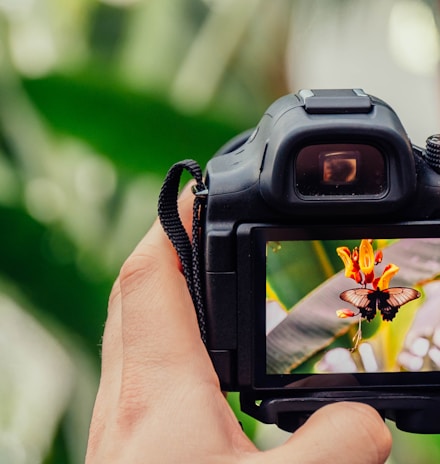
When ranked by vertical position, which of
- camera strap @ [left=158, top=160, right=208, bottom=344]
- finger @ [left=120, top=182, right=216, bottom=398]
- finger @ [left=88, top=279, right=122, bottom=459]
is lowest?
finger @ [left=88, top=279, right=122, bottom=459]

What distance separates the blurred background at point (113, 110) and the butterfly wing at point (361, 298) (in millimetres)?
697

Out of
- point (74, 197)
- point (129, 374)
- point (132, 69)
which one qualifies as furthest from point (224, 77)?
point (129, 374)

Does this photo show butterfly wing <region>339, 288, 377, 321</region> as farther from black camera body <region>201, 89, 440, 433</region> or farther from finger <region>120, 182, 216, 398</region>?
finger <region>120, 182, 216, 398</region>

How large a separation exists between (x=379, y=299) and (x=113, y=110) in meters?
0.80

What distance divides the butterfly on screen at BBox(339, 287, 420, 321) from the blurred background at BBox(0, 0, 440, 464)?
2.29 ft

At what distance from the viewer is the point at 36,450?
1382 millimetres

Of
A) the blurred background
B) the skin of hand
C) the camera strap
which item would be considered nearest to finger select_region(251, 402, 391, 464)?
the skin of hand

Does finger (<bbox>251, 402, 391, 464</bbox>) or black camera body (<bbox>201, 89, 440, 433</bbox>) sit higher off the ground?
black camera body (<bbox>201, 89, 440, 433</bbox>)

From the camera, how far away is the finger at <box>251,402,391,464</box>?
57 centimetres

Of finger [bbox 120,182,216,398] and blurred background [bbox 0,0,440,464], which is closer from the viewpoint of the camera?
finger [bbox 120,182,216,398]

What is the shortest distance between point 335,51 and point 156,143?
33 cm

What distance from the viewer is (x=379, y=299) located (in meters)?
0.65

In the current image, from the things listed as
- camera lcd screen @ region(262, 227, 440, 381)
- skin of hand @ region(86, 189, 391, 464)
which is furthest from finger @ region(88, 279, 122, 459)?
camera lcd screen @ region(262, 227, 440, 381)

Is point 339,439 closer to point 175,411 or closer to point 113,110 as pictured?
point 175,411
